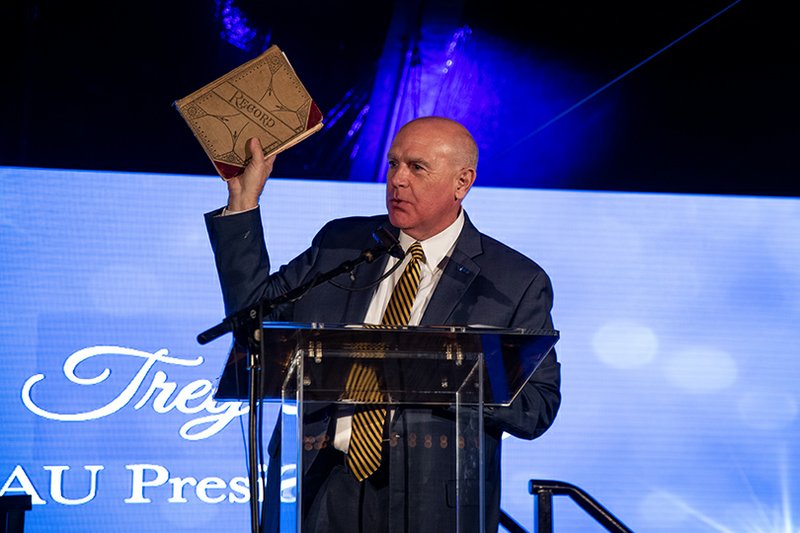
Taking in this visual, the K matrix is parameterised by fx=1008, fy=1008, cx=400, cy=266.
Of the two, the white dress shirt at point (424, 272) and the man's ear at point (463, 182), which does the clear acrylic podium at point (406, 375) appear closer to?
the white dress shirt at point (424, 272)

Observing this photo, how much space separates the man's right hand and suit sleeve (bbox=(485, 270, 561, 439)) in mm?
715

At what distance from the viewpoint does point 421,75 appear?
14.6 feet

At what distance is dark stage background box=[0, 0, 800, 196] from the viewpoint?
13.8 feet

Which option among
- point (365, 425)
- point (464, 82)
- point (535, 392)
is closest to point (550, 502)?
point (535, 392)

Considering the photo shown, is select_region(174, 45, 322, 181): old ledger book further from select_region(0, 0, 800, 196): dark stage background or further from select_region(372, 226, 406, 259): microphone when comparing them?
select_region(0, 0, 800, 196): dark stage background

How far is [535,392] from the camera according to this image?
2297mm

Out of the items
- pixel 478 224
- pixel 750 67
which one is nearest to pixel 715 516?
pixel 478 224

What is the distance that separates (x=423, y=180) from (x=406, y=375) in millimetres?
917

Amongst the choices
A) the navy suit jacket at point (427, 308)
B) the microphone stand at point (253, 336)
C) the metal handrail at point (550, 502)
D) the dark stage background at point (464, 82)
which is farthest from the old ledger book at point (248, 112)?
the dark stage background at point (464, 82)

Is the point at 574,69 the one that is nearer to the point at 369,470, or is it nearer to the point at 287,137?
the point at 287,137

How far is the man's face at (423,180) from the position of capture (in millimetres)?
2699

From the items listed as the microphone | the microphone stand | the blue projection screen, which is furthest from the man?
the blue projection screen

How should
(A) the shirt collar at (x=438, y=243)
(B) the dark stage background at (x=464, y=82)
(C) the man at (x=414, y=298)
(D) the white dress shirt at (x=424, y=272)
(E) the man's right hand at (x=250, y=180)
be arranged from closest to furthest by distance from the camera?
(C) the man at (x=414, y=298) < (E) the man's right hand at (x=250, y=180) < (D) the white dress shirt at (x=424, y=272) < (A) the shirt collar at (x=438, y=243) < (B) the dark stage background at (x=464, y=82)

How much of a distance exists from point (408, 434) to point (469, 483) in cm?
15
